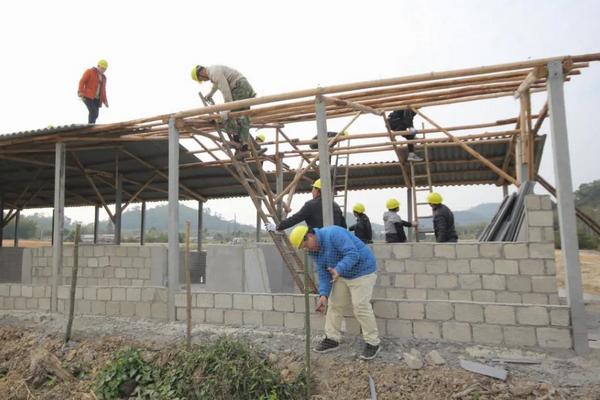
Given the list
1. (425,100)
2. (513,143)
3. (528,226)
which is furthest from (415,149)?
(528,226)

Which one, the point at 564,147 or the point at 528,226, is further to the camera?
the point at 528,226

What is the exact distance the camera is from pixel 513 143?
808 centimetres

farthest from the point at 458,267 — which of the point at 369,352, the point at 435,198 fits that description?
the point at 369,352

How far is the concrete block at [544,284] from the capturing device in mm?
5281

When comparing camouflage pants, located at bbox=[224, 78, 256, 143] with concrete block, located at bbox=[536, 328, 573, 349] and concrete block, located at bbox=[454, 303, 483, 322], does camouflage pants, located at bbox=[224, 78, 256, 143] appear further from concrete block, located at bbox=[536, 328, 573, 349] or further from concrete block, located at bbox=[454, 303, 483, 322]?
concrete block, located at bbox=[536, 328, 573, 349]

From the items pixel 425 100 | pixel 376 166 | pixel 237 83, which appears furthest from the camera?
pixel 376 166

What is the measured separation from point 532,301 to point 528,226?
101cm

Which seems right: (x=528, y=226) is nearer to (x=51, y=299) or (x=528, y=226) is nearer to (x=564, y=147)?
(x=564, y=147)

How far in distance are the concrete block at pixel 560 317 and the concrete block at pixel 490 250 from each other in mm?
1490

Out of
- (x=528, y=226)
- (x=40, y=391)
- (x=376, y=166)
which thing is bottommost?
(x=40, y=391)

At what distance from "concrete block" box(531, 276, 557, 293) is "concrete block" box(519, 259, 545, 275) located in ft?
0.27

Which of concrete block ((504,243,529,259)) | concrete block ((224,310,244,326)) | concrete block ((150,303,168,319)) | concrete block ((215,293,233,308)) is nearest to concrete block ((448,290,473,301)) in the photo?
concrete block ((504,243,529,259))

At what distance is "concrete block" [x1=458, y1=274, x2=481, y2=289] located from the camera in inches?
228

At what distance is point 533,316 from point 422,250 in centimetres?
214
